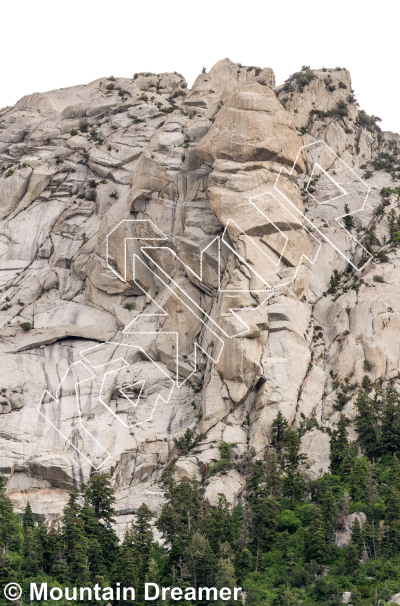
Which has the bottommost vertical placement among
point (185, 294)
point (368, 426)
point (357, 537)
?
point (357, 537)

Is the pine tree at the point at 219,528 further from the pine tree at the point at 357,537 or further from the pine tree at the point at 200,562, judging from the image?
the pine tree at the point at 357,537

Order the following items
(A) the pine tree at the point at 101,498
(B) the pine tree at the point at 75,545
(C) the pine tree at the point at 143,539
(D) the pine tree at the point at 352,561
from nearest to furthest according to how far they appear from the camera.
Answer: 1. (D) the pine tree at the point at 352,561
2. (C) the pine tree at the point at 143,539
3. (B) the pine tree at the point at 75,545
4. (A) the pine tree at the point at 101,498

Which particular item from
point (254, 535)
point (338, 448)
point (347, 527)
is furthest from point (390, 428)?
point (254, 535)

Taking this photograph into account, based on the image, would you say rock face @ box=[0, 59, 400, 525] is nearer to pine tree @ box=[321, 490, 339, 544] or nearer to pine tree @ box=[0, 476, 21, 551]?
pine tree @ box=[0, 476, 21, 551]

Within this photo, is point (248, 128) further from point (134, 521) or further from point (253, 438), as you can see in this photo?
point (134, 521)

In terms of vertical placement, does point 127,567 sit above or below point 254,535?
below

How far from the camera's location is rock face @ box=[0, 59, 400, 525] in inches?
4151

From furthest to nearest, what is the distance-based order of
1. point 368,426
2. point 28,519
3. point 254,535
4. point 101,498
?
point 368,426 → point 28,519 → point 101,498 → point 254,535

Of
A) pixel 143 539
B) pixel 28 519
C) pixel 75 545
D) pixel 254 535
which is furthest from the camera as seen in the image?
pixel 28 519

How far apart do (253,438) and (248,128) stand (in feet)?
106

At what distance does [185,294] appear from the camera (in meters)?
116

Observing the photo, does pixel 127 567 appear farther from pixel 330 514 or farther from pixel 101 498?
pixel 330 514

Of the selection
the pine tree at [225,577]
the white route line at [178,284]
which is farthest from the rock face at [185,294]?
the pine tree at [225,577]

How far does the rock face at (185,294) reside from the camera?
10544 centimetres
